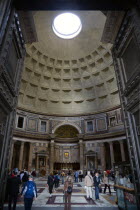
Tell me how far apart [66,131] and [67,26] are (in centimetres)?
2042

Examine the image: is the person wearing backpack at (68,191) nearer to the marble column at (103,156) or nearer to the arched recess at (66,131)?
the marble column at (103,156)

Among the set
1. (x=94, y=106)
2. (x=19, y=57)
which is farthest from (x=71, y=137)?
(x=19, y=57)

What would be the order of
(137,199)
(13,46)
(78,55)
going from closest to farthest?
(137,199)
(13,46)
(78,55)

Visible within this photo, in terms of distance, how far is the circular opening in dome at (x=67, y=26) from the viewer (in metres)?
25.4

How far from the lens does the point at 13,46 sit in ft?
28.0

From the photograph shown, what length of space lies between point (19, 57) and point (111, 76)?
21.7m

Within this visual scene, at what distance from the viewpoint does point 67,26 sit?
2644cm

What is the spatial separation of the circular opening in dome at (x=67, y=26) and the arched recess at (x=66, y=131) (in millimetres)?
17473

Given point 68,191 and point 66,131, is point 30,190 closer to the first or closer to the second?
point 68,191

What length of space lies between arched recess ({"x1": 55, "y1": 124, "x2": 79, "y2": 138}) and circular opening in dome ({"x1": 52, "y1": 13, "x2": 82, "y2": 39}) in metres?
17.5

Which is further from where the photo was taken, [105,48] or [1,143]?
[105,48]

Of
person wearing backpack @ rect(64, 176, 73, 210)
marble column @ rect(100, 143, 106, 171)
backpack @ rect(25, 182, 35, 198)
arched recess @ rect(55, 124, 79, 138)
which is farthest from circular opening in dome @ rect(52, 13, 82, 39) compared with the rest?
backpack @ rect(25, 182, 35, 198)

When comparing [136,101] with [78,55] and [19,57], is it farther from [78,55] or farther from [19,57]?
[78,55]

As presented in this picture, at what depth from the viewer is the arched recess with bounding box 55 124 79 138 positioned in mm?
29892
